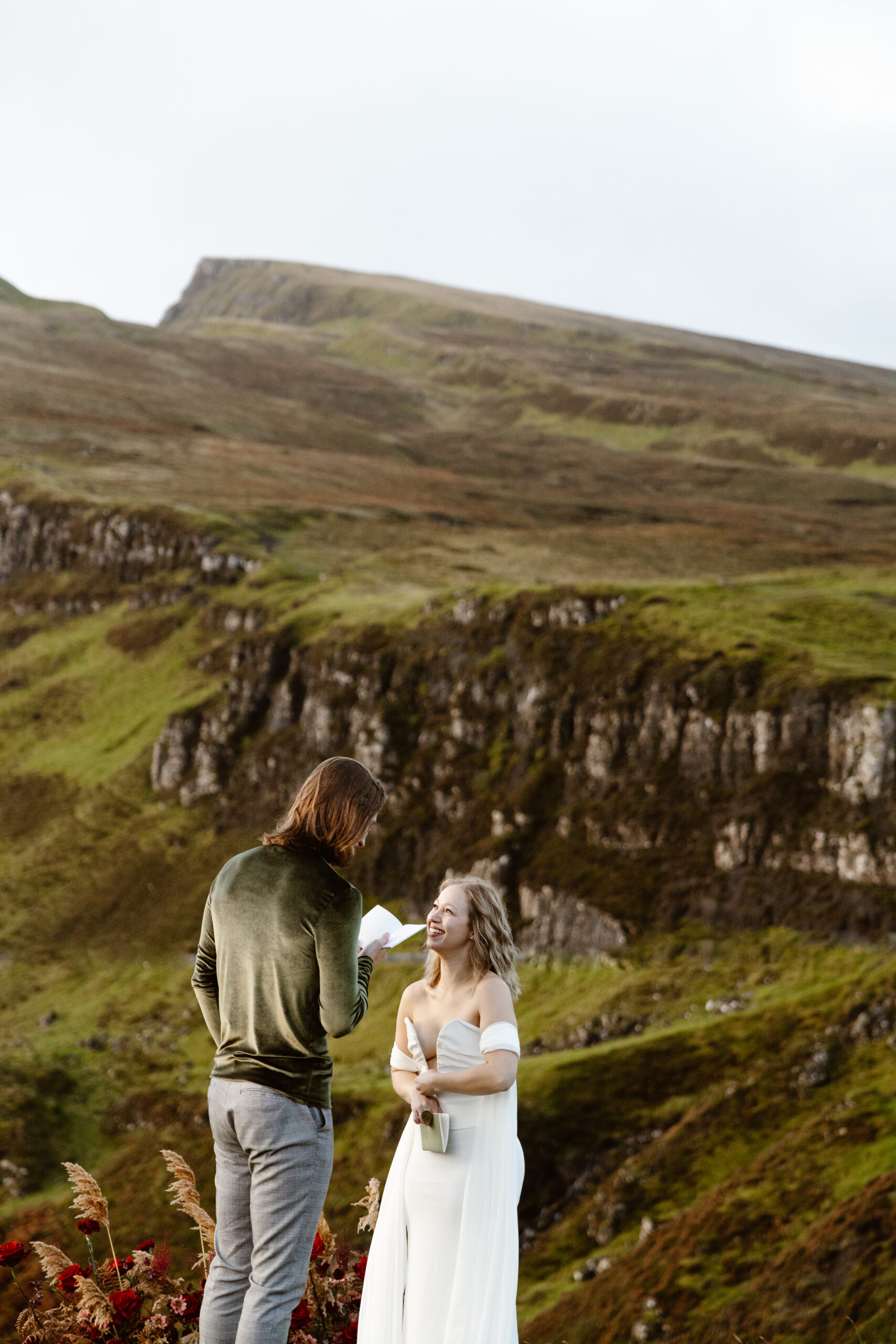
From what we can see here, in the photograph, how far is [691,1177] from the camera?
30.0 meters

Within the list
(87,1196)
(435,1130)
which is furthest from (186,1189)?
(435,1130)

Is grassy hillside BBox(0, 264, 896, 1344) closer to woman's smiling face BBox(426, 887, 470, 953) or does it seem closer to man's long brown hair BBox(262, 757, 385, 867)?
woman's smiling face BBox(426, 887, 470, 953)

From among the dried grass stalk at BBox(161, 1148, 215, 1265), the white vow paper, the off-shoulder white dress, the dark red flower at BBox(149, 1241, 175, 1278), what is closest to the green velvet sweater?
the white vow paper

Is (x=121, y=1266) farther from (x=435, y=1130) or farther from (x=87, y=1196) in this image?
(x=435, y=1130)

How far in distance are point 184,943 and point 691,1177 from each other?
103 ft

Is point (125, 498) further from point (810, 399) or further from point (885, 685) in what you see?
point (810, 399)

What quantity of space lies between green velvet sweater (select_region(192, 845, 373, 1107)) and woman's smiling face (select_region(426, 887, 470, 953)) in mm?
634

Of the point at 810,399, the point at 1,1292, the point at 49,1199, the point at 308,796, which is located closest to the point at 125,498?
the point at 49,1199

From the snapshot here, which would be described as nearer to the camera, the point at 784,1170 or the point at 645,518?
the point at 784,1170

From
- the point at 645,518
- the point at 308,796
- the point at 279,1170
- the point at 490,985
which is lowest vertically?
the point at 279,1170

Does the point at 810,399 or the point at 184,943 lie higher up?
the point at 810,399

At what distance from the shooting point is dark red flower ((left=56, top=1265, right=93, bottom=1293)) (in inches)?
293

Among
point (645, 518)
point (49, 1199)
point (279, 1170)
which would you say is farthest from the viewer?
point (645, 518)

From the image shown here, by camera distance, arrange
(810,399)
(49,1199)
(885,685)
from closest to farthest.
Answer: (49,1199) → (885,685) → (810,399)
